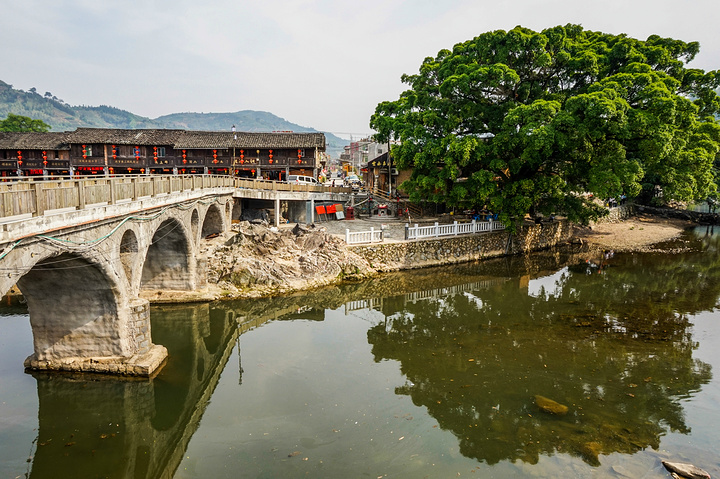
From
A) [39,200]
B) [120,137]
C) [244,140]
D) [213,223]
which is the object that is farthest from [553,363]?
[120,137]

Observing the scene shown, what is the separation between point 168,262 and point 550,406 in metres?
19.3

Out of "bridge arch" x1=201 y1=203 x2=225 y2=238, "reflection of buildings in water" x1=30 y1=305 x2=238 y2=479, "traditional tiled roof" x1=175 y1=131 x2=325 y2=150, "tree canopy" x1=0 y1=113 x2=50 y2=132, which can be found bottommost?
"reflection of buildings in water" x1=30 y1=305 x2=238 y2=479

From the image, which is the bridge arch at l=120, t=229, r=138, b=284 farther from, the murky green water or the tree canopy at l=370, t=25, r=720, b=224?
the tree canopy at l=370, t=25, r=720, b=224

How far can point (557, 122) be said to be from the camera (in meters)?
26.0

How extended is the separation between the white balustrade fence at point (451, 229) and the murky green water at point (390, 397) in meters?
8.42

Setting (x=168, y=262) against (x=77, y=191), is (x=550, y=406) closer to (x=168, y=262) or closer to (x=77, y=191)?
(x=77, y=191)

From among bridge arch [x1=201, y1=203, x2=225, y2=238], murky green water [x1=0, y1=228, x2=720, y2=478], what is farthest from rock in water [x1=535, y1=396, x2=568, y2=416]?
bridge arch [x1=201, y1=203, x2=225, y2=238]

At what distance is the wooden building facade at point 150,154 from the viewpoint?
154ft

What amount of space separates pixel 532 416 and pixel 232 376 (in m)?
10.5

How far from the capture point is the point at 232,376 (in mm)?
15438

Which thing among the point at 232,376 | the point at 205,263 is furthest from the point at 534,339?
the point at 205,263

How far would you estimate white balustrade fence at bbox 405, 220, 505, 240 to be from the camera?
99.3 ft

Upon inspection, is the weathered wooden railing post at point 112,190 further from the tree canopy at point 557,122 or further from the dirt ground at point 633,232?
the dirt ground at point 633,232

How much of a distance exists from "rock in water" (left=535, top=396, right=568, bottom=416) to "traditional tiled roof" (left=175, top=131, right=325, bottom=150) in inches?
1545
